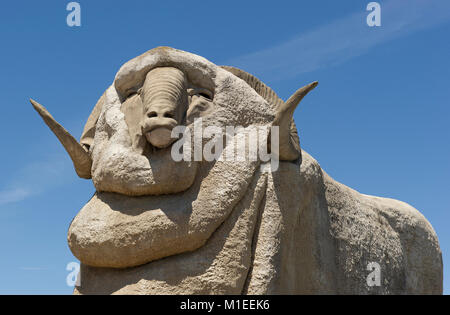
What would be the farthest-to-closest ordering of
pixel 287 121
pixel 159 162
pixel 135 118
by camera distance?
pixel 287 121
pixel 135 118
pixel 159 162

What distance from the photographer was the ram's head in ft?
20.8

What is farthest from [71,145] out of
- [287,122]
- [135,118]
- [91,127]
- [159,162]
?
[287,122]

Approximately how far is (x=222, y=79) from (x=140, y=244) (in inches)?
75.7

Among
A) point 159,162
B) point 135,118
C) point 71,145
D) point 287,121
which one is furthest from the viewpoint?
point 71,145

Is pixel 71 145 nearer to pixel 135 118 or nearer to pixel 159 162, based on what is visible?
pixel 135 118

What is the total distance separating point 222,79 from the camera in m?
7.06

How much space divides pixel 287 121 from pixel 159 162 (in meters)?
1.43

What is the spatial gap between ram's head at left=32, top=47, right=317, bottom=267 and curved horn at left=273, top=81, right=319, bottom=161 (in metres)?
0.01

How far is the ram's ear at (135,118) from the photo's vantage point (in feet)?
21.5

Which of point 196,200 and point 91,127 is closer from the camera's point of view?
point 196,200

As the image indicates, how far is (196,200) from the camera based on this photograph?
6.47m

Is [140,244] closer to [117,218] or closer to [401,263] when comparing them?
[117,218]

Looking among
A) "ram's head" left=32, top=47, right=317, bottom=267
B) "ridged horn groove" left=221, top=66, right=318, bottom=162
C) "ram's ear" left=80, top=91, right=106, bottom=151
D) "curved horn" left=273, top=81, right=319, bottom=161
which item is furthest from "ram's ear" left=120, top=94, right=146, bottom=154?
"curved horn" left=273, top=81, right=319, bottom=161
